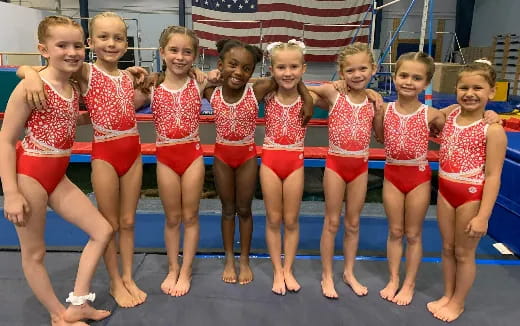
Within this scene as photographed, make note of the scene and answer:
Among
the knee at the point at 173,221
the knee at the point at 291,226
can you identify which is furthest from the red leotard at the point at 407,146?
the knee at the point at 173,221

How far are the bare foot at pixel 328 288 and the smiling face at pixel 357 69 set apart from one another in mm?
1154

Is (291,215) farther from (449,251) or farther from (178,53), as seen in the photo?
(178,53)

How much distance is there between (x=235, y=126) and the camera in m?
2.38

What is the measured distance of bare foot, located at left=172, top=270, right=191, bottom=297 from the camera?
241 cm

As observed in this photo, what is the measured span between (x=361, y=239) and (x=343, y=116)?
6.07 ft

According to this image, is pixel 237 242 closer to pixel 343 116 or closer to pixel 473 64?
pixel 343 116

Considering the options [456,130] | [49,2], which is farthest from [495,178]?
[49,2]

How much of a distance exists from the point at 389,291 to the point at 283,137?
3.62 ft

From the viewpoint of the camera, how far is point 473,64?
2.04 metres

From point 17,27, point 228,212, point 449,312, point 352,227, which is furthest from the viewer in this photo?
point 17,27

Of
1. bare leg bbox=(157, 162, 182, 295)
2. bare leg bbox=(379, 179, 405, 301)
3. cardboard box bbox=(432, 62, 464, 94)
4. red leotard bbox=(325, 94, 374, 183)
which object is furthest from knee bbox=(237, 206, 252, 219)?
cardboard box bbox=(432, 62, 464, 94)

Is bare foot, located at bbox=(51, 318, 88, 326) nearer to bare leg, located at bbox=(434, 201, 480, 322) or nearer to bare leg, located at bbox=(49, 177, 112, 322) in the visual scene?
bare leg, located at bbox=(49, 177, 112, 322)

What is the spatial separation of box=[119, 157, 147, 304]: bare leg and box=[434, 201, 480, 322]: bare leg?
1.70 m

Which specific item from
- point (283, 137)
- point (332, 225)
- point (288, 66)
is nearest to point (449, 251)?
point (332, 225)
